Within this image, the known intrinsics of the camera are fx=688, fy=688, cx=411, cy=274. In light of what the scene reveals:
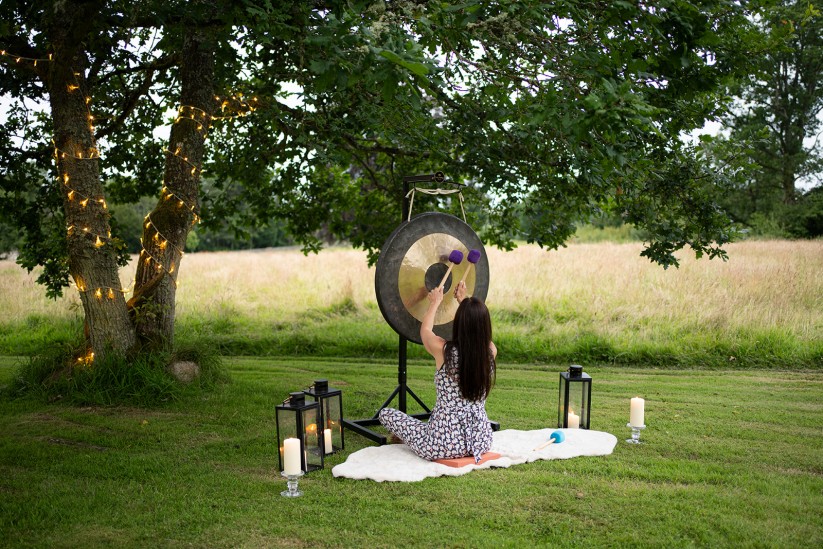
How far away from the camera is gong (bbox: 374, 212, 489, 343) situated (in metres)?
5.93

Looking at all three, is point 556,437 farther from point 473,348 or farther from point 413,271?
point 413,271

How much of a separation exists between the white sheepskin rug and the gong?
1.10 metres

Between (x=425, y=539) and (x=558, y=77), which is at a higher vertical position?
(x=558, y=77)

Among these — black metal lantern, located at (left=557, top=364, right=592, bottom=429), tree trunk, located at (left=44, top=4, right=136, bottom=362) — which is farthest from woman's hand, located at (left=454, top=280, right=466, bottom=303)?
tree trunk, located at (left=44, top=4, right=136, bottom=362)

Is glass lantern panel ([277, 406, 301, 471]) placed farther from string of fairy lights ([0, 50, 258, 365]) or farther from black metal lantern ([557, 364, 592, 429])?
string of fairy lights ([0, 50, 258, 365])

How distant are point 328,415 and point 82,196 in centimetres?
373

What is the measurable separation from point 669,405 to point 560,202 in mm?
2749

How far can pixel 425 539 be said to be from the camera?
3.83m

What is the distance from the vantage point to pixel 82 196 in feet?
23.3

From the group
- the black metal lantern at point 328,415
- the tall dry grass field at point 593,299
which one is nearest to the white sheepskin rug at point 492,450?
the black metal lantern at point 328,415

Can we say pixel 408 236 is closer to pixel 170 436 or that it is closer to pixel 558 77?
pixel 558 77

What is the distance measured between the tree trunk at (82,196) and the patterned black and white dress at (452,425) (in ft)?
12.7

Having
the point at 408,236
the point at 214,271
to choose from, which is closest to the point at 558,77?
the point at 408,236

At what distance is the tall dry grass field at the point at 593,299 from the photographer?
10133mm
